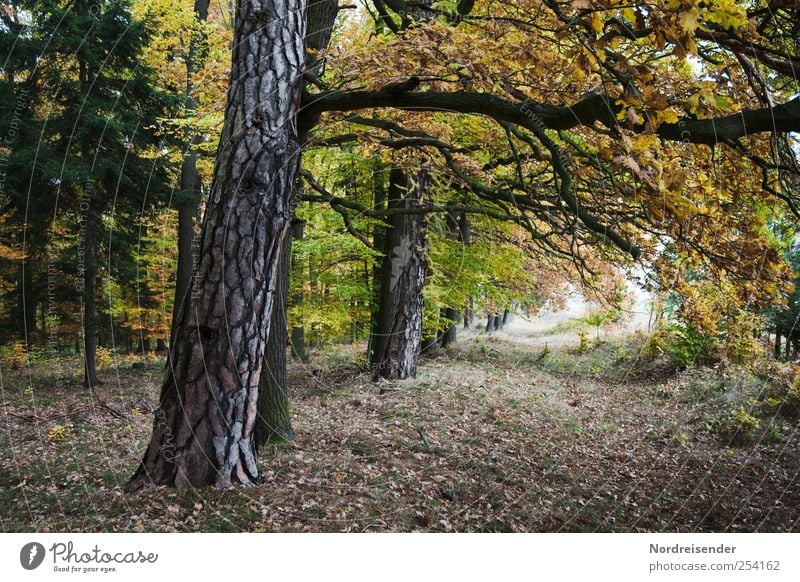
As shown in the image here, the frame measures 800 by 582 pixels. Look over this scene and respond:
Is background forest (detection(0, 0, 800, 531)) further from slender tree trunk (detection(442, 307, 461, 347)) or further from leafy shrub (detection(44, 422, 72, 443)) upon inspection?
slender tree trunk (detection(442, 307, 461, 347))

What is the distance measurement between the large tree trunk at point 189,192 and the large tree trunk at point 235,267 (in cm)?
837

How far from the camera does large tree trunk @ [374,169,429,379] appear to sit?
10.4 metres

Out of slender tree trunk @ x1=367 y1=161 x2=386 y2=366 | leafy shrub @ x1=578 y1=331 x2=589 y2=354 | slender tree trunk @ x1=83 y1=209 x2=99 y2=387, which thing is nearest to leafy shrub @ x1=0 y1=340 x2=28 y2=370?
slender tree trunk @ x1=83 y1=209 x2=99 y2=387

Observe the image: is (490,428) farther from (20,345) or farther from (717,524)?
(20,345)

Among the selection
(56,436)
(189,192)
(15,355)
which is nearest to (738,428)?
(56,436)

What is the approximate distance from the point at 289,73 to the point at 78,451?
5.01 metres

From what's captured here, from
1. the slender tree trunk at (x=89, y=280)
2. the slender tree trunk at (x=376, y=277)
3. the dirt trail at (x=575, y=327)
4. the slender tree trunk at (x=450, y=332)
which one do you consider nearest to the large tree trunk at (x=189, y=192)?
the slender tree trunk at (x=89, y=280)

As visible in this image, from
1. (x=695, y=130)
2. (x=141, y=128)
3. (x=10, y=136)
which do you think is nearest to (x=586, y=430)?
(x=695, y=130)

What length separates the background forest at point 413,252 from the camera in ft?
13.6

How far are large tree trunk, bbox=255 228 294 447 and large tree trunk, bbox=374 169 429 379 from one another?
396 cm

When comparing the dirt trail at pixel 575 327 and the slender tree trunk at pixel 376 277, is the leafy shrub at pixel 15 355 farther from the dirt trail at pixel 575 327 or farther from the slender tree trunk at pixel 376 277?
the dirt trail at pixel 575 327

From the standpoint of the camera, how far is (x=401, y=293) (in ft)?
34.4

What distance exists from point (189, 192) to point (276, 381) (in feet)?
25.7

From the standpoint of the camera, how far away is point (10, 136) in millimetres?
10859
